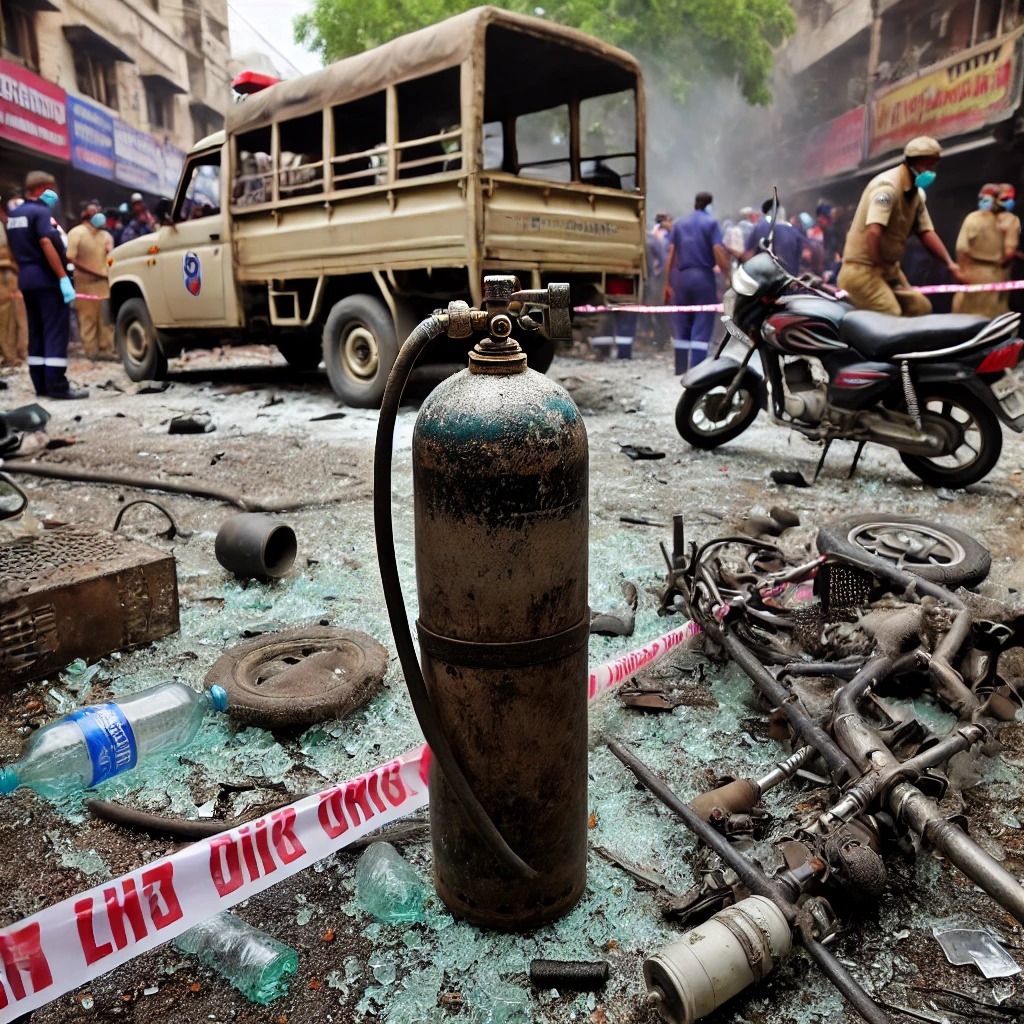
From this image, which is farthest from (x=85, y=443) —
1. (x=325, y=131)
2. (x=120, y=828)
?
(x=120, y=828)

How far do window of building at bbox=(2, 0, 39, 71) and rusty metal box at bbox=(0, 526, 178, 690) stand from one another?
16.1 meters

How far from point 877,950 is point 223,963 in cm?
132

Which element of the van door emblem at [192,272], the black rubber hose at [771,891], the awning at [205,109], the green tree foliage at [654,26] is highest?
the green tree foliage at [654,26]

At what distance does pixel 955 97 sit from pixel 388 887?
15478mm

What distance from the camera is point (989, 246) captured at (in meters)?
10.0

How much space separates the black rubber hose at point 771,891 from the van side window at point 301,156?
276 inches

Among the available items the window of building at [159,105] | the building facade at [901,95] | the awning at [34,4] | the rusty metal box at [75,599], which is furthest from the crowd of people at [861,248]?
the window of building at [159,105]

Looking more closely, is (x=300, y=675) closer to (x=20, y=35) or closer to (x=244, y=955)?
(x=244, y=955)

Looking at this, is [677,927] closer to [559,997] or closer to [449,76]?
[559,997]

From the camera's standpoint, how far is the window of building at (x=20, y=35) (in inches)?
584

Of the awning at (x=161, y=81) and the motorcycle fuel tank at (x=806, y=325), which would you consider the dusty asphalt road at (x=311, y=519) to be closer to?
the motorcycle fuel tank at (x=806, y=325)

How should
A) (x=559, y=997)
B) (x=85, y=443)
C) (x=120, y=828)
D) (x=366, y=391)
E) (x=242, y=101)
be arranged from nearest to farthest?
1. (x=559, y=997)
2. (x=120, y=828)
3. (x=85, y=443)
4. (x=366, y=391)
5. (x=242, y=101)

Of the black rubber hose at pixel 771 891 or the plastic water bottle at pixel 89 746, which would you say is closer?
the black rubber hose at pixel 771 891

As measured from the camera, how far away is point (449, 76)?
24.0 feet
